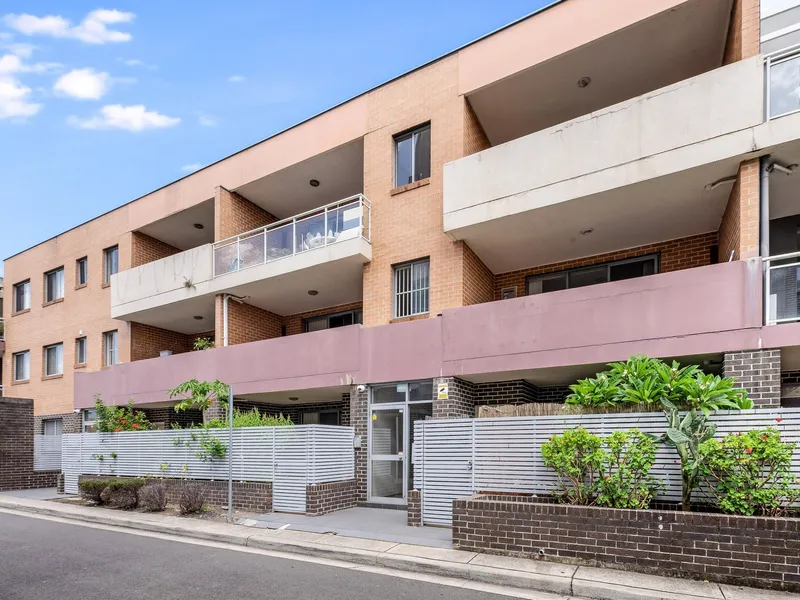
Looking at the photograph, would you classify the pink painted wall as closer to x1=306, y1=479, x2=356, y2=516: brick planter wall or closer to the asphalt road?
x1=306, y1=479, x2=356, y2=516: brick planter wall

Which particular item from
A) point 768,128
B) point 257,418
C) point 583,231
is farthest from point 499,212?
point 257,418

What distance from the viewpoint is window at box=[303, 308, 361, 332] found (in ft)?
57.2

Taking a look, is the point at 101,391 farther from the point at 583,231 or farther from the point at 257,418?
the point at 583,231

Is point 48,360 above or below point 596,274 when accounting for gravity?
below

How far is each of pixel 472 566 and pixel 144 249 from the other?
18.5 meters

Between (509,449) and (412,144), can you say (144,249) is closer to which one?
(412,144)

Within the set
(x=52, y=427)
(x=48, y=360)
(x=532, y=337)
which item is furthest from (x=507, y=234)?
(x=48, y=360)

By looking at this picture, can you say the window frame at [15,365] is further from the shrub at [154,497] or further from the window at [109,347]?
the shrub at [154,497]

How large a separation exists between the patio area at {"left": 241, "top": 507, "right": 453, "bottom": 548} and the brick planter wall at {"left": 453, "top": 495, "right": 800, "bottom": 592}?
3.29 ft

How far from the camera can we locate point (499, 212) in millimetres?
11727

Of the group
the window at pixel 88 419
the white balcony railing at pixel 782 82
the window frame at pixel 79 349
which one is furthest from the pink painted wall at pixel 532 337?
the window frame at pixel 79 349

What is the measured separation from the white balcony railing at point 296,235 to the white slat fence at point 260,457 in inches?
197

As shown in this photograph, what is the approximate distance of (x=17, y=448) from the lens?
19.2 metres

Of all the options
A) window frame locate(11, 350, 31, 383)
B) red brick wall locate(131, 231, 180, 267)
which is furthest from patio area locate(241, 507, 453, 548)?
window frame locate(11, 350, 31, 383)
